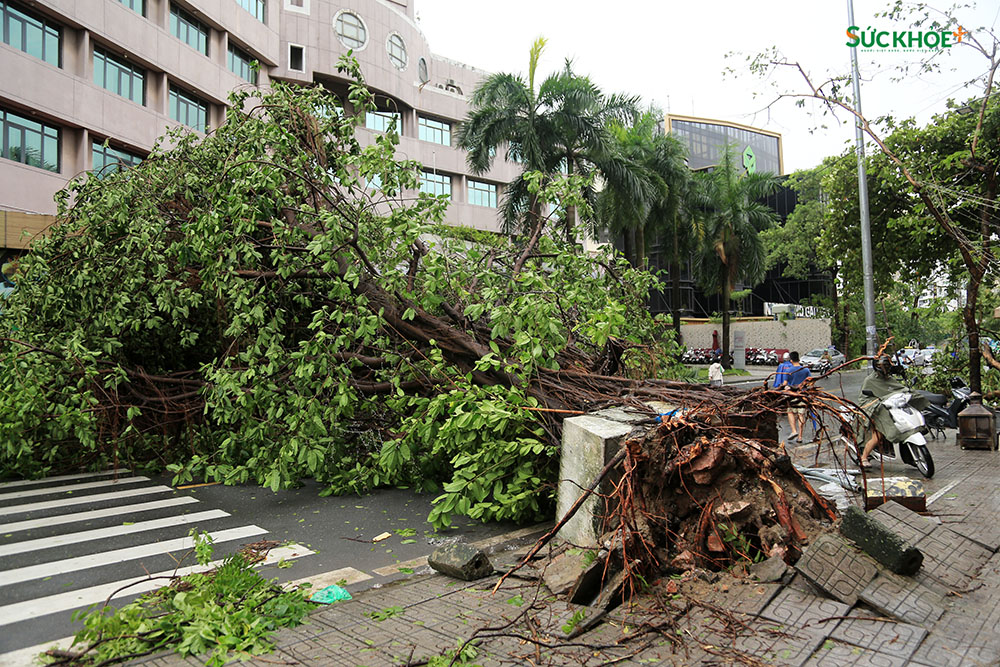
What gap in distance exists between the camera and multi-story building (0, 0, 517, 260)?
22.8m

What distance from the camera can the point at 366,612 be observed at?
176 inches

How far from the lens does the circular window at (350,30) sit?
4112cm

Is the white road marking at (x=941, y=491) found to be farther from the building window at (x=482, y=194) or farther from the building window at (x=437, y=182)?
the building window at (x=482, y=194)

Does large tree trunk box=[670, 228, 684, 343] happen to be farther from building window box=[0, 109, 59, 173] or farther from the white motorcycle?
building window box=[0, 109, 59, 173]

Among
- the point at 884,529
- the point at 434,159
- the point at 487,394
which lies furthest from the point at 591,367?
the point at 434,159

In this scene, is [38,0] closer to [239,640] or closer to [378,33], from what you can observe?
[378,33]

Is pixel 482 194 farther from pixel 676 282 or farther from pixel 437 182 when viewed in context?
pixel 676 282

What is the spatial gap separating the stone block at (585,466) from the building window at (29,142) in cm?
2509

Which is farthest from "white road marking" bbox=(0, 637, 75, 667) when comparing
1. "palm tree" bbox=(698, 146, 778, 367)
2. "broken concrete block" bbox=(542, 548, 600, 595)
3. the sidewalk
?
"palm tree" bbox=(698, 146, 778, 367)

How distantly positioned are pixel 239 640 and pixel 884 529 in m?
4.38

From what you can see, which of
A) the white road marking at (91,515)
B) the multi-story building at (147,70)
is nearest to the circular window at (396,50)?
the multi-story building at (147,70)

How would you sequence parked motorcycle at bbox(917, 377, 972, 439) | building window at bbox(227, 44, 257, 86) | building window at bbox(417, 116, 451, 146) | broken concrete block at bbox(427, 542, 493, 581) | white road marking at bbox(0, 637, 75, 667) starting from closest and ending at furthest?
white road marking at bbox(0, 637, 75, 667) → broken concrete block at bbox(427, 542, 493, 581) → parked motorcycle at bbox(917, 377, 972, 439) → building window at bbox(227, 44, 257, 86) → building window at bbox(417, 116, 451, 146)

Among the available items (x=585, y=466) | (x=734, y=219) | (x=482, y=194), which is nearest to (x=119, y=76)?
(x=482, y=194)

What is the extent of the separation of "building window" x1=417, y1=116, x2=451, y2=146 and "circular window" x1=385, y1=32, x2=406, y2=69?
4.14 m
